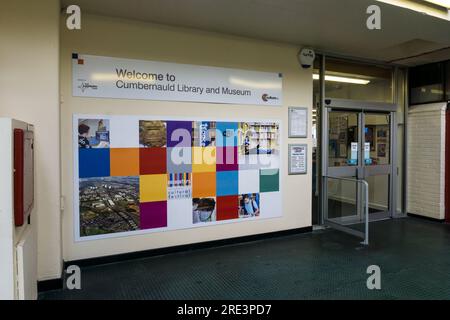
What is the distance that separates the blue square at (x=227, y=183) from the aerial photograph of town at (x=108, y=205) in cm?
99

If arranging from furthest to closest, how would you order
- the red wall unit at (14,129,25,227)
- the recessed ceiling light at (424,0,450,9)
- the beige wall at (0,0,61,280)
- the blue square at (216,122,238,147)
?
1. the blue square at (216,122,238,147)
2. the recessed ceiling light at (424,0,450,9)
3. the beige wall at (0,0,61,280)
4. the red wall unit at (14,129,25,227)

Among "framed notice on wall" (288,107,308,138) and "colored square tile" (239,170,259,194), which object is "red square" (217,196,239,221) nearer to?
"colored square tile" (239,170,259,194)

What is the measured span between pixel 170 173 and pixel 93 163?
834 mm

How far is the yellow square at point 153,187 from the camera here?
3.74m

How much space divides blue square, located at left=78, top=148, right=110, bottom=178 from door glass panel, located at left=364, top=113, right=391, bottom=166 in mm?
3907

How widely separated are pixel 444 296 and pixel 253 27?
10.6 ft

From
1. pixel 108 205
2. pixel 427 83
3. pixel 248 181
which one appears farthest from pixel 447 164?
pixel 108 205

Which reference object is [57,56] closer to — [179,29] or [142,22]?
[142,22]

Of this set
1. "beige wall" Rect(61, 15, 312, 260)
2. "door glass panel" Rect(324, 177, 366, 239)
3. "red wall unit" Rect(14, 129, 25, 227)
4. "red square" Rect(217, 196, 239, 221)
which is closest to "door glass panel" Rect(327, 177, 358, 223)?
"door glass panel" Rect(324, 177, 366, 239)

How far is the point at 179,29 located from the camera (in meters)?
3.86

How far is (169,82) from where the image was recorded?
3807 millimetres

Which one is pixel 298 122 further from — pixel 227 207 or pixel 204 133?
pixel 227 207

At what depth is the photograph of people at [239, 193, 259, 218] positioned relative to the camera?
430cm
